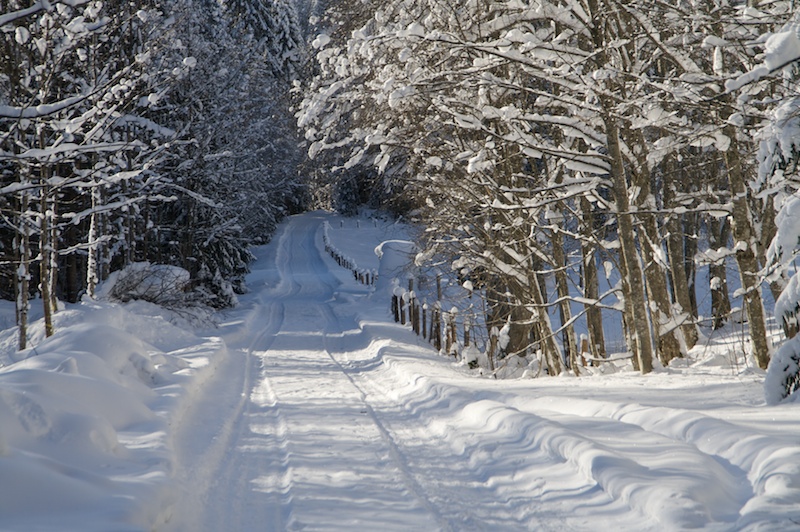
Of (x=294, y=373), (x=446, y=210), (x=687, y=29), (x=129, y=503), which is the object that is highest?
(x=687, y=29)

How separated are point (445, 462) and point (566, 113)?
Result: 7798 millimetres

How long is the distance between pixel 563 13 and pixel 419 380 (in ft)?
19.3

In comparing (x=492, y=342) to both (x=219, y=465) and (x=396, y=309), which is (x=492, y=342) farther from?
(x=396, y=309)

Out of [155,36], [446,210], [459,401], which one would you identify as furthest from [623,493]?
[155,36]

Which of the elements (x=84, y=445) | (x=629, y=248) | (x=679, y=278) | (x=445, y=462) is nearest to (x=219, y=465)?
(x=84, y=445)

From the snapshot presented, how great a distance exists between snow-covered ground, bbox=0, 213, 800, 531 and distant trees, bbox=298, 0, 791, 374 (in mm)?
1822

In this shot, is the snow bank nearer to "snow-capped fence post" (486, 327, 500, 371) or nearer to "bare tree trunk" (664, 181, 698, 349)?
"snow-capped fence post" (486, 327, 500, 371)

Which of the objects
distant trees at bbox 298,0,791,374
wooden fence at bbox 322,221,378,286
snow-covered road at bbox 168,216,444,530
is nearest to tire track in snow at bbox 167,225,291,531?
snow-covered road at bbox 168,216,444,530

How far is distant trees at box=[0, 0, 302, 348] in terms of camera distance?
10.9m

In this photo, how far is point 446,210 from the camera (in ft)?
43.3

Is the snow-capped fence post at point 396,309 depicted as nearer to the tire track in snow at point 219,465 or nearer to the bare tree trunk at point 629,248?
the tire track in snow at point 219,465

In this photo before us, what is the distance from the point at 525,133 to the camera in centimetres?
943

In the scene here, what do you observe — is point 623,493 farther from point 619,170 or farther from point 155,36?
point 155,36

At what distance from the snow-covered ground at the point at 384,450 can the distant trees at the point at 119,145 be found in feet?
8.61
